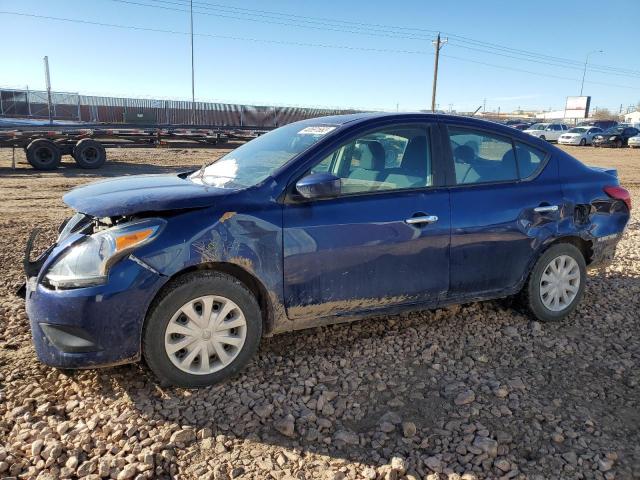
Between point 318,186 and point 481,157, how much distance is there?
1.60 meters

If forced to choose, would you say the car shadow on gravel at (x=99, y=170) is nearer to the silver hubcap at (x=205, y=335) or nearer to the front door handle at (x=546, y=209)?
the front door handle at (x=546, y=209)

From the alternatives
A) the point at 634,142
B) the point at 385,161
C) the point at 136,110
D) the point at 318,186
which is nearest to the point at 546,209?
the point at 385,161

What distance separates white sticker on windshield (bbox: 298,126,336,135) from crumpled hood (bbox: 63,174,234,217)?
33.6 inches

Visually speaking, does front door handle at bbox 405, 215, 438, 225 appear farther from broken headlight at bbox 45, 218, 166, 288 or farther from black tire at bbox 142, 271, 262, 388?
broken headlight at bbox 45, 218, 166, 288

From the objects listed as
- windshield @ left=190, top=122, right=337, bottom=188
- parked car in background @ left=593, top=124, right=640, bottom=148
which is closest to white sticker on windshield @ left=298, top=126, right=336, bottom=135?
windshield @ left=190, top=122, right=337, bottom=188

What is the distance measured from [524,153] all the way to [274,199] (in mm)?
2301

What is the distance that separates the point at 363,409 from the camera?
124 inches

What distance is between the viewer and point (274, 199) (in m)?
3.33

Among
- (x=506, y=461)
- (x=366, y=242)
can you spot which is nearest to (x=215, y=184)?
(x=366, y=242)

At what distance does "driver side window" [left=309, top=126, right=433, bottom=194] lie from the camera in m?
3.73

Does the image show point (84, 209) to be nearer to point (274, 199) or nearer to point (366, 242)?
point (274, 199)

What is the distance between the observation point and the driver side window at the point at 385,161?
373 centimetres

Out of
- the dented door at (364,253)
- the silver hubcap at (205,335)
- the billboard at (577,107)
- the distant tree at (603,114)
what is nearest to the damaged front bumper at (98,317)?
the silver hubcap at (205,335)

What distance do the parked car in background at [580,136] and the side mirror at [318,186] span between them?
3718cm
